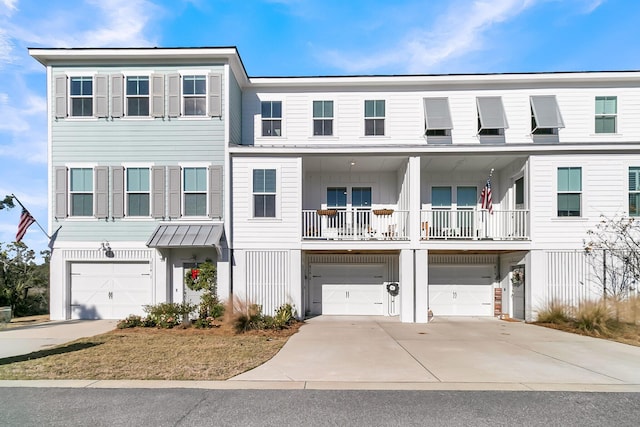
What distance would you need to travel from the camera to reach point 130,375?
23.3 ft

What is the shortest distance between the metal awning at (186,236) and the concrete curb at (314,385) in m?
6.78

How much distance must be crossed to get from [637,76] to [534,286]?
365 inches

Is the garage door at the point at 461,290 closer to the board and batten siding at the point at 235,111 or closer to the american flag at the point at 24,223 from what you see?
the board and batten siding at the point at 235,111

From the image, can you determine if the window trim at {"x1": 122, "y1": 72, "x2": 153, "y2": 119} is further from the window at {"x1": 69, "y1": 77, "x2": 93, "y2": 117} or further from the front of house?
the window at {"x1": 69, "y1": 77, "x2": 93, "y2": 117}

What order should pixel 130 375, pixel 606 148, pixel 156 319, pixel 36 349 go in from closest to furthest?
pixel 130 375 → pixel 36 349 → pixel 156 319 → pixel 606 148

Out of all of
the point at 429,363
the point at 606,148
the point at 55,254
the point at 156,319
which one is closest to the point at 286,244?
the point at 156,319

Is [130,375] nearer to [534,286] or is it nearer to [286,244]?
[286,244]

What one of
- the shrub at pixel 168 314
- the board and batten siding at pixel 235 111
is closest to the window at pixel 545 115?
the board and batten siding at pixel 235 111

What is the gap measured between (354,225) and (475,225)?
14.6ft

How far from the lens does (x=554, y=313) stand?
1336 cm

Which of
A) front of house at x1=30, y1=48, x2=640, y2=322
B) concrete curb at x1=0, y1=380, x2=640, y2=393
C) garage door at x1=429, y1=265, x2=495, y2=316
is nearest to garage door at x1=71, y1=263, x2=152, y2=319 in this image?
front of house at x1=30, y1=48, x2=640, y2=322

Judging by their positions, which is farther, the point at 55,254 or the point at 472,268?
the point at 472,268

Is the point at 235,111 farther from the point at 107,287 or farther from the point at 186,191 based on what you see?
the point at 107,287

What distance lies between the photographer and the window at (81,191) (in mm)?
14266
